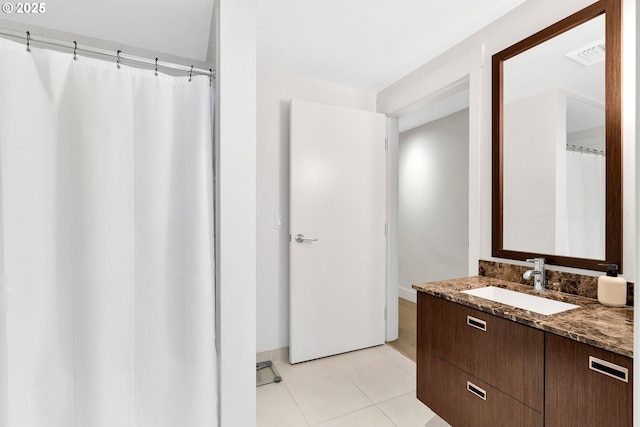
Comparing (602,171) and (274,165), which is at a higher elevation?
(274,165)

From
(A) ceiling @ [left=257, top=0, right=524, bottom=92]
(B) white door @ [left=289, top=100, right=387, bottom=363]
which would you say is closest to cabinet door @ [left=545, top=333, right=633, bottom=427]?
(B) white door @ [left=289, top=100, right=387, bottom=363]

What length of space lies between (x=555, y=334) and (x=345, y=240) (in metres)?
1.64

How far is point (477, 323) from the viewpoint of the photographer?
135 centimetres

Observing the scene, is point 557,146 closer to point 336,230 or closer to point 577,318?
point 577,318

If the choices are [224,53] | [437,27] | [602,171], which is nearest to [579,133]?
[602,171]

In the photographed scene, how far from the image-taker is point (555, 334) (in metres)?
1.06

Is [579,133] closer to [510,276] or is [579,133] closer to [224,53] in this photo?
[510,276]

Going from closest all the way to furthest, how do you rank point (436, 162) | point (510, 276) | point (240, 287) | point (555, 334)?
point (555, 334), point (240, 287), point (510, 276), point (436, 162)

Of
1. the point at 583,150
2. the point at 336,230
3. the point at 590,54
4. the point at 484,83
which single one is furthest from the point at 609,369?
the point at 336,230

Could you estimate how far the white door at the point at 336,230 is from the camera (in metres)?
2.40

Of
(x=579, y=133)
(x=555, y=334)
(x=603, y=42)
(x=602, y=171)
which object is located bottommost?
(x=555, y=334)

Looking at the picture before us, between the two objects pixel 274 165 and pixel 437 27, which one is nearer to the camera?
pixel 437 27

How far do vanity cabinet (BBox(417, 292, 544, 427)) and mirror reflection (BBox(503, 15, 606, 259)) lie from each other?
24.2 inches

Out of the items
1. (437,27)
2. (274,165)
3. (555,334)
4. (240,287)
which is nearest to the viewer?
(555,334)
